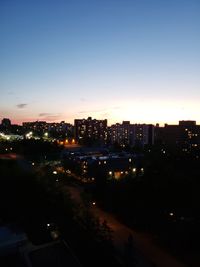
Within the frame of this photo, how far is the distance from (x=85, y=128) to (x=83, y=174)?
3642cm

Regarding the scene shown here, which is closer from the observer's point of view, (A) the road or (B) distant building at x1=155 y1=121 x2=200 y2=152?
(A) the road

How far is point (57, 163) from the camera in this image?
2331cm

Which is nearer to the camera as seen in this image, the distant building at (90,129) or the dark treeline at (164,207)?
the dark treeline at (164,207)

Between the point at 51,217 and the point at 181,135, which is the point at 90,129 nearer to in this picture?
the point at 181,135

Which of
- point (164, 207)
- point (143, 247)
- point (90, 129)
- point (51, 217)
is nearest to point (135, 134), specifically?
point (90, 129)

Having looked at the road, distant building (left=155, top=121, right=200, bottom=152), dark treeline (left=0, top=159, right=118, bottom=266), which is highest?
distant building (left=155, top=121, right=200, bottom=152)

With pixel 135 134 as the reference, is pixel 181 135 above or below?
below

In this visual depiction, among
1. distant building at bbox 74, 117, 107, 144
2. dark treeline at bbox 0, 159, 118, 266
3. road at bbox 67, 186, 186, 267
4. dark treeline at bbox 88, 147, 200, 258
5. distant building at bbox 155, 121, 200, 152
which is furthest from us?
distant building at bbox 74, 117, 107, 144

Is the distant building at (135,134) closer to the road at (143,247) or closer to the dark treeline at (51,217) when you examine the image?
the dark treeline at (51,217)

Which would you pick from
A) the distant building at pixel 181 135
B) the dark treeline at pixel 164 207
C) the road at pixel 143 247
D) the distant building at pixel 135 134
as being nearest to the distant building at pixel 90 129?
the distant building at pixel 135 134

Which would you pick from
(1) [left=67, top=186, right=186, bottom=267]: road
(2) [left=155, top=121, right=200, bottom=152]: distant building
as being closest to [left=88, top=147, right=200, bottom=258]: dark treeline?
(1) [left=67, top=186, right=186, bottom=267]: road

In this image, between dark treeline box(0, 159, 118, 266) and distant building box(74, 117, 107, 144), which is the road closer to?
dark treeline box(0, 159, 118, 266)

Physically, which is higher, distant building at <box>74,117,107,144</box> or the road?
distant building at <box>74,117,107,144</box>

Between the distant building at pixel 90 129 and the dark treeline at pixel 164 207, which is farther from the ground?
the distant building at pixel 90 129
